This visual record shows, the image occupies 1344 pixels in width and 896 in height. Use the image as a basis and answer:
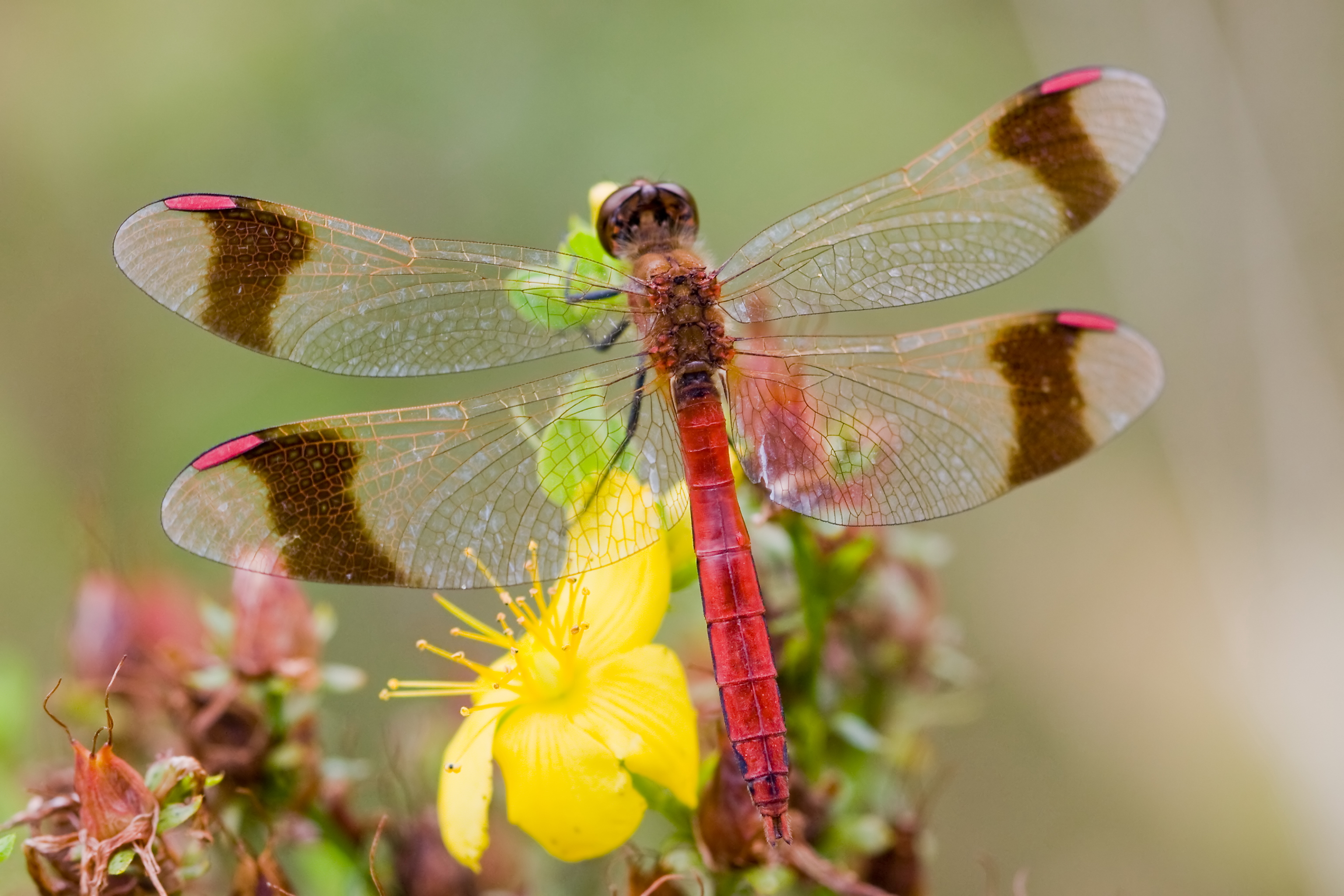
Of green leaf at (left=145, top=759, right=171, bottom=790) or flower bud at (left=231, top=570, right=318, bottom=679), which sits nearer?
green leaf at (left=145, top=759, right=171, bottom=790)

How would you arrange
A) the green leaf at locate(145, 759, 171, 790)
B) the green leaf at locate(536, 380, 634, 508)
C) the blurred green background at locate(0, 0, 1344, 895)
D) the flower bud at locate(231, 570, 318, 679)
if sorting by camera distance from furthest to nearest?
1. the blurred green background at locate(0, 0, 1344, 895)
2. the flower bud at locate(231, 570, 318, 679)
3. the green leaf at locate(536, 380, 634, 508)
4. the green leaf at locate(145, 759, 171, 790)

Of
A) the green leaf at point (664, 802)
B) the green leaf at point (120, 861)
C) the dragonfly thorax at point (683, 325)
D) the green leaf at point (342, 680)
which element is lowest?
the green leaf at point (664, 802)

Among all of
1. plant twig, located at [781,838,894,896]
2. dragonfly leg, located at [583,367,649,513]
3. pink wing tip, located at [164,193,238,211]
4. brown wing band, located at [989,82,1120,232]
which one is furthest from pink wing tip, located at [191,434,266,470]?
brown wing band, located at [989,82,1120,232]

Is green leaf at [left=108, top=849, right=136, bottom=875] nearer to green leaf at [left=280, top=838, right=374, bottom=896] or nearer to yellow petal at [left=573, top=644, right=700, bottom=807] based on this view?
green leaf at [left=280, top=838, right=374, bottom=896]

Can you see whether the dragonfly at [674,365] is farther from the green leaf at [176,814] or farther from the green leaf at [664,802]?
the green leaf at [176,814]

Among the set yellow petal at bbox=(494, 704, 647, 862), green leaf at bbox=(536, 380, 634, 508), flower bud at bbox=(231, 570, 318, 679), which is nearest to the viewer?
yellow petal at bbox=(494, 704, 647, 862)

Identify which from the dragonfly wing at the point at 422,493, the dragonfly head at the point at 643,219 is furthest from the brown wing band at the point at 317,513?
the dragonfly head at the point at 643,219

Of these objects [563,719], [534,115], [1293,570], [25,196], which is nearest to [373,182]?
[534,115]

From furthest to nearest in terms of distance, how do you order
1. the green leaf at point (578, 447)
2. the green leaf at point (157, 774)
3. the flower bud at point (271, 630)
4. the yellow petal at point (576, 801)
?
the flower bud at point (271, 630) → the green leaf at point (578, 447) → the green leaf at point (157, 774) → the yellow petal at point (576, 801)
